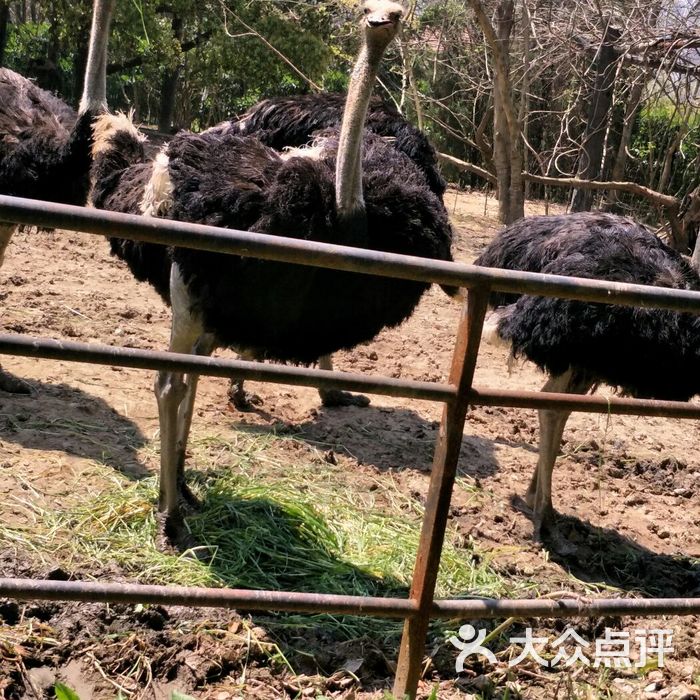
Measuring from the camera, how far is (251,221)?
3389mm

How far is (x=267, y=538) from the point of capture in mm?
3869

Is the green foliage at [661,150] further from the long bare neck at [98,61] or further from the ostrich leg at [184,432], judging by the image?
the ostrich leg at [184,432]

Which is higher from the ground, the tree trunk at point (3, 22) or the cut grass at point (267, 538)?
the tree trunk at point (3, 22)

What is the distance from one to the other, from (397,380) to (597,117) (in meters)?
7.24

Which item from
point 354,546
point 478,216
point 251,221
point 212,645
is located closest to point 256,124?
point 251,221

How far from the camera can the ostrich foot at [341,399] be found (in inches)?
217

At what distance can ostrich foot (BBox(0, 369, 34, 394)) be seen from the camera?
497 cm

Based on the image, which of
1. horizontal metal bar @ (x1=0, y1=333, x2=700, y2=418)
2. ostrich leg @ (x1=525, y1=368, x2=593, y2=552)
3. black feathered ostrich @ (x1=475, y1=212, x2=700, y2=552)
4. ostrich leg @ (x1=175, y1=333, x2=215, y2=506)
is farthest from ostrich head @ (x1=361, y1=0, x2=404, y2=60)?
horizontal metal bar @ (x1=0, y1=333, x2=700, y2=418)

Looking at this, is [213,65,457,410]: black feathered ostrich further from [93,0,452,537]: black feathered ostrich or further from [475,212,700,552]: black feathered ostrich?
[475,212,700,552]: black feathered ostrich

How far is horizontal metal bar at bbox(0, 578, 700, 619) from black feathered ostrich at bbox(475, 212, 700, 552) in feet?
4.41

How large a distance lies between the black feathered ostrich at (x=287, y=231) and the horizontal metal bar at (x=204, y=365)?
3.55ft

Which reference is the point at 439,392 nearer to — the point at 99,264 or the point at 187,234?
the point at 187,234

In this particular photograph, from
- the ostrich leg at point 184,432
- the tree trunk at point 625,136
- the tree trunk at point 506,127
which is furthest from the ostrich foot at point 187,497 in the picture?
the tree trunk at point 625,136

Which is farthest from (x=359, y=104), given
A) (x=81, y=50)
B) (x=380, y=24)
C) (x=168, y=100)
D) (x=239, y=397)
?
(x=168, y=100)
